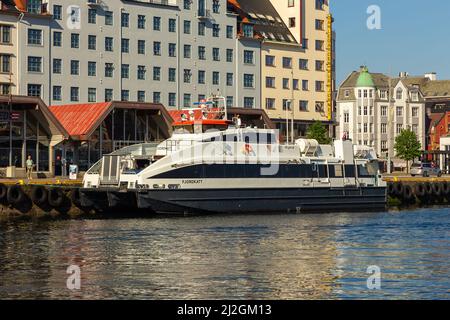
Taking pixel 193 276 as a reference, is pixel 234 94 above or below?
above

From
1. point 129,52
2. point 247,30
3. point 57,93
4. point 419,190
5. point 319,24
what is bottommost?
point 419,190

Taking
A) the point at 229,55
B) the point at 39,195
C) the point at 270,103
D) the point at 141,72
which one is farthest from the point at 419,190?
the point at 270,103

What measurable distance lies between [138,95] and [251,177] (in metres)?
46.6

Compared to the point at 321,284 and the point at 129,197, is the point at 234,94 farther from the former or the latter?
the point at 321,284

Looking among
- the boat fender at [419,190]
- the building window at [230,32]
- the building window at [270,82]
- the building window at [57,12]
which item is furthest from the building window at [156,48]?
the boat fender at [419,190]

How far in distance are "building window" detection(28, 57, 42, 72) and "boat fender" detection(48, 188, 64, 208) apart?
Result: 38.4 meters

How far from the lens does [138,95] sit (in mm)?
101562

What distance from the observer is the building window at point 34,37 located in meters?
92.2

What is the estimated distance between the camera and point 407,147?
13550cm

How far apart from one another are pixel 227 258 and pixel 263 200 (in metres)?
21.2

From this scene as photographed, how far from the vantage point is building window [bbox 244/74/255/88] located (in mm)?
111250

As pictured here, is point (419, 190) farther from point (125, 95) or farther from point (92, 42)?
point (92, 42)

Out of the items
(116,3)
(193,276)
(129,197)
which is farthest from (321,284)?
(116,3)

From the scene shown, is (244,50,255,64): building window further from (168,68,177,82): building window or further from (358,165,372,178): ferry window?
(358,165,372,178): ferry window
